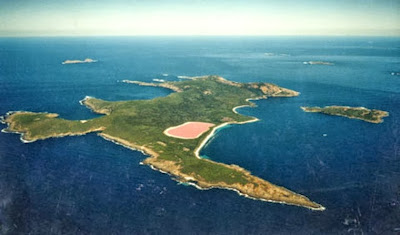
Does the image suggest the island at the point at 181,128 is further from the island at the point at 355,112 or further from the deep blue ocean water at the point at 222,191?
the island at the point at 355,112

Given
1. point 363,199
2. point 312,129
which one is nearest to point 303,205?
point 363,199

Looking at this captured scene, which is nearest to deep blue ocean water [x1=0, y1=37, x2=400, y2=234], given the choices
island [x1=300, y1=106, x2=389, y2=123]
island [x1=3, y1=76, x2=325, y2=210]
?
island [x1=3, y1=76, x2=325, y2=210]

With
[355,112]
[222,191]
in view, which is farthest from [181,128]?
[355,112]

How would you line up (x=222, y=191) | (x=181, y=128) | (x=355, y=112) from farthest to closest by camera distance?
(x=355, y=112) → (x=181, y=128) → (x=222, y=191)

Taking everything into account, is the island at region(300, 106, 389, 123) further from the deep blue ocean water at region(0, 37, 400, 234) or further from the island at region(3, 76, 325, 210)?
the island at region(3, 76, 325, 210)

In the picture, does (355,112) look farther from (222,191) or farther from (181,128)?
(222,191)

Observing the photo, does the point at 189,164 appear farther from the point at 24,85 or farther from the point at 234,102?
the point at 24,85
